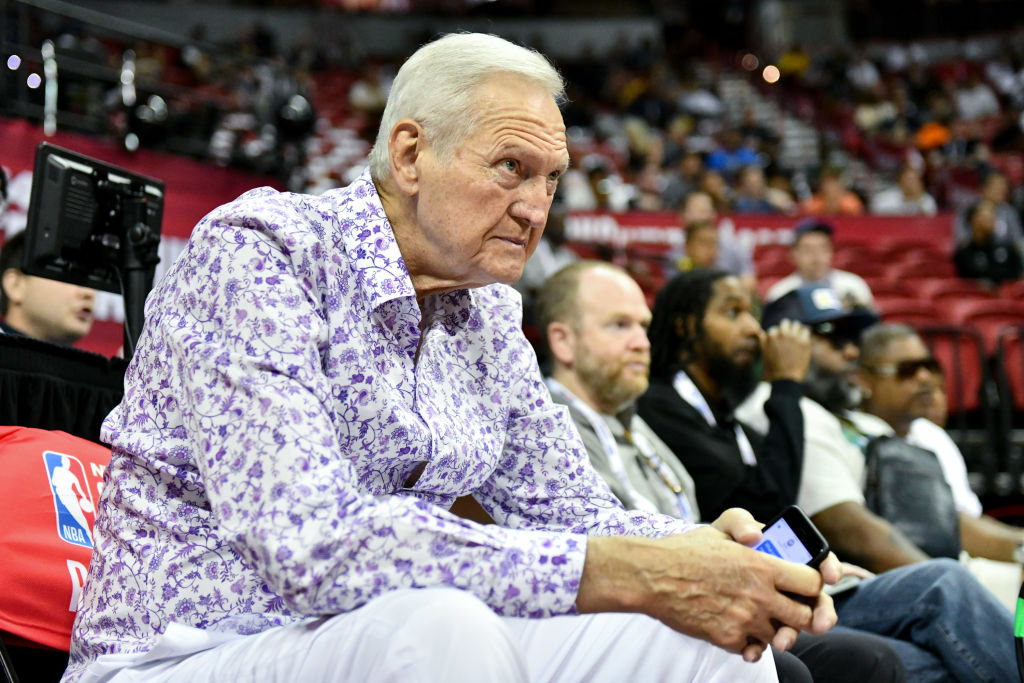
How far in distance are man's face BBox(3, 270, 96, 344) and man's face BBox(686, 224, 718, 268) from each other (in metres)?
4.42

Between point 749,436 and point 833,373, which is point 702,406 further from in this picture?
point 833,373

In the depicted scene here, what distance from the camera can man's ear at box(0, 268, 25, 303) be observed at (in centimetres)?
306

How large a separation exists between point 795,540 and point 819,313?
251cm

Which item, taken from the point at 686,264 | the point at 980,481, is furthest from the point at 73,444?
the point at 686,264

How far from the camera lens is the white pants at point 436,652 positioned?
1168mm

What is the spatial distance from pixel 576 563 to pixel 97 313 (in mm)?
4304

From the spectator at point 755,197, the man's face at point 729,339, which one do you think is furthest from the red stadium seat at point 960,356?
the spectator at point 755,197

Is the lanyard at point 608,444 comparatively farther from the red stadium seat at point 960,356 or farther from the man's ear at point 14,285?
the red stadium seat at point 960,356

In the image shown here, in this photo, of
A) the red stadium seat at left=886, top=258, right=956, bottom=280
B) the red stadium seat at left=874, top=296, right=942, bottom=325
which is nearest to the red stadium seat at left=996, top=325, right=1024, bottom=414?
the red stadium seat at left=874, top=296, right=942, bottom=325

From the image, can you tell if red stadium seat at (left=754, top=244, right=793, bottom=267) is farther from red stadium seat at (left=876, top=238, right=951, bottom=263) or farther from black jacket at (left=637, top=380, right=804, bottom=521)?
black jacket at (left=637, top=380, right=804, bottom=521)

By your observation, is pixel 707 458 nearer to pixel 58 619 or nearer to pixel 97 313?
pixel 58 619

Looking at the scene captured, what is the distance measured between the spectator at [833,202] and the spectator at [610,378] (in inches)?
300

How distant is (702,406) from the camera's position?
124 inches

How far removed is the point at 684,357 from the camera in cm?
327
